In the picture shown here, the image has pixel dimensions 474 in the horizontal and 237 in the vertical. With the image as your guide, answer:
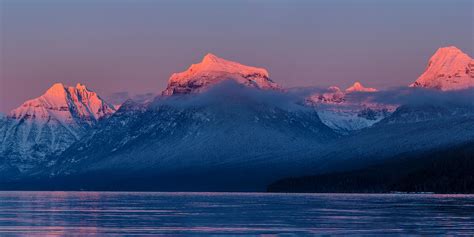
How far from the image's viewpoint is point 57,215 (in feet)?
485

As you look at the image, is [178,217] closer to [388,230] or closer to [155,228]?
[155,228]

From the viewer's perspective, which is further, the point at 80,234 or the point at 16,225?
the point at 16,225

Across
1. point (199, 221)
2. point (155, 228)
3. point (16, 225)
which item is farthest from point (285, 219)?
point (16, 225)

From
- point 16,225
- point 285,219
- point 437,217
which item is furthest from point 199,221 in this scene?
point 437,217

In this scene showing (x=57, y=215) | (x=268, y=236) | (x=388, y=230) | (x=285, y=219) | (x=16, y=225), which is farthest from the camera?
(x=57, y=215)

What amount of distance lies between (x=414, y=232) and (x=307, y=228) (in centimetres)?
1213

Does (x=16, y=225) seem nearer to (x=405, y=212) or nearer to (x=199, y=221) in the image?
(x=199, y=221)

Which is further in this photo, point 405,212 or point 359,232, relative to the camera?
point 405,212

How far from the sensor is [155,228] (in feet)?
382

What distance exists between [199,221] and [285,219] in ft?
36.5

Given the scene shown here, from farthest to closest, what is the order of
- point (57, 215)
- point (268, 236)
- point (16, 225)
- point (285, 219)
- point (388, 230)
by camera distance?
point (57, 215) → point (285, 219) → point (16, 225) → point (388, 230) → point (268, 236)

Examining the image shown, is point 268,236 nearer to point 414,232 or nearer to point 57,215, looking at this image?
point 414,232

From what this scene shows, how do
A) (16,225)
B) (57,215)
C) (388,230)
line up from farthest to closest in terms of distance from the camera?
(57,215)
(16,225)
(388,230)

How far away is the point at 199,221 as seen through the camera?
425 feet
